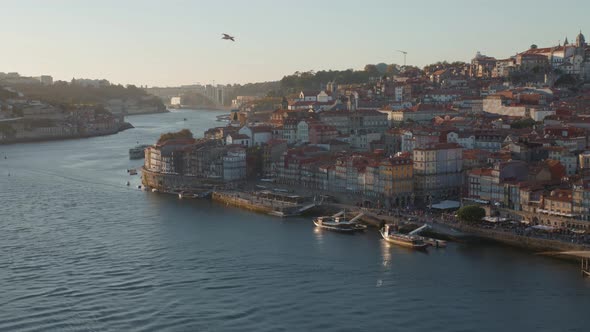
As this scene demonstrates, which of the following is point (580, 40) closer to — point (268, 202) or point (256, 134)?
point (256, 134)

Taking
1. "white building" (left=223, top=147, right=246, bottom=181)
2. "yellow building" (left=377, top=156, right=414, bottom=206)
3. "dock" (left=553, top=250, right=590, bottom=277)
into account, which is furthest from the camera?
"white building" (left=223, top=147, right=246, bottom=181)

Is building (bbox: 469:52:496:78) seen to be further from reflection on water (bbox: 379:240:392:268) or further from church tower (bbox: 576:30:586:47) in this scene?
reflection on water (bbox: 379:240:392:268)

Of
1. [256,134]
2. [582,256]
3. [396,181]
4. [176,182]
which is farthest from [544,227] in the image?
[256,134]

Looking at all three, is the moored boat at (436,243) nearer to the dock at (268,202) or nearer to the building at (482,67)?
the dock at (268,202)

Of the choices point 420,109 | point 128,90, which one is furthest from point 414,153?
point 128,90

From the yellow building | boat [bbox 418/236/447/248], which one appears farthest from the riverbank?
boat [bbox 418/236/447/248]

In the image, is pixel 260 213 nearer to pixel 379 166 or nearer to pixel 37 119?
pixel 379 166
